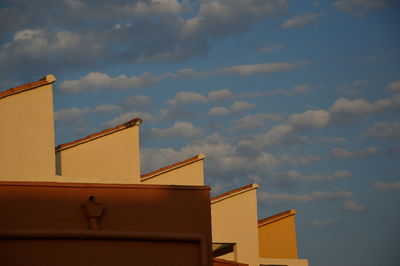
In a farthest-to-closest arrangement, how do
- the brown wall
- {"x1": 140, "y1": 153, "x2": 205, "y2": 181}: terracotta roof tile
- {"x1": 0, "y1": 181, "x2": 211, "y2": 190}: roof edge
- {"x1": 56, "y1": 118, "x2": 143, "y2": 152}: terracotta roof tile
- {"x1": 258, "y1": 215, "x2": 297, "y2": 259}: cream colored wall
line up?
{"x1": 258, "y1": 215, "x2": 297, "y2": 259}: cream colored wall → {"x1": 140, "y1": 153, "x2": 205, "y2": 181}: terracotta roof tile → {"x1": 56, "y1": 118, "x2": 143, "y2": 152}: terracotta roof tile → {"x1": 0, "y1": 181, "x2": 211, "y2": 190}: roof edge → the brown wall

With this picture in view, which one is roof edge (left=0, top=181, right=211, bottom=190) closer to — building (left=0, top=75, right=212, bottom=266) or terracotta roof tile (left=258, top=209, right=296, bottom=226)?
building (left=0, top=75, right=212, bottom=266)

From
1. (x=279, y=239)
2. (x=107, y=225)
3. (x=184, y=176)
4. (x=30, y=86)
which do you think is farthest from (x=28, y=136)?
(x=279, y=239)

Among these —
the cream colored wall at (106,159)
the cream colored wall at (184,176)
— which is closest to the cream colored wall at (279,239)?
the cream colored wall at (184,176)

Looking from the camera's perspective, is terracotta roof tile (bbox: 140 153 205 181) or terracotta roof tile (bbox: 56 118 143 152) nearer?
terracotta roof tile (bbox: 56 118 143 152)

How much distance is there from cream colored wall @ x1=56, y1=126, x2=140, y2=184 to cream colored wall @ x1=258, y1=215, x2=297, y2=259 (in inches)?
260

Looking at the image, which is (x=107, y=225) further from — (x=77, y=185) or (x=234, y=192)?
(x=234, y=192)

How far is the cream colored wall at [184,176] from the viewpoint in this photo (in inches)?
982

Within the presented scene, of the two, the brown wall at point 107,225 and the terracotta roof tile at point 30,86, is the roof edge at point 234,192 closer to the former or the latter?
the terracotta roof tile at point 30,86

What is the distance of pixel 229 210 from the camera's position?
2555cm

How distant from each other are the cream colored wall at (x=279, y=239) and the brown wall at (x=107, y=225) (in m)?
12.6

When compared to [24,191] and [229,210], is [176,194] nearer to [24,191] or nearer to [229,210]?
[24,191]

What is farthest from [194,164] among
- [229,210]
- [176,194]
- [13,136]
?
[176,194]

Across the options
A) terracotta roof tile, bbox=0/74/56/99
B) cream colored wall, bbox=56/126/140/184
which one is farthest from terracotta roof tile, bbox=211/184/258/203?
terracotta roof tile, bbox=0/74/56/99

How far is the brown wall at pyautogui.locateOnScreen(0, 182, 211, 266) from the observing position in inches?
561
